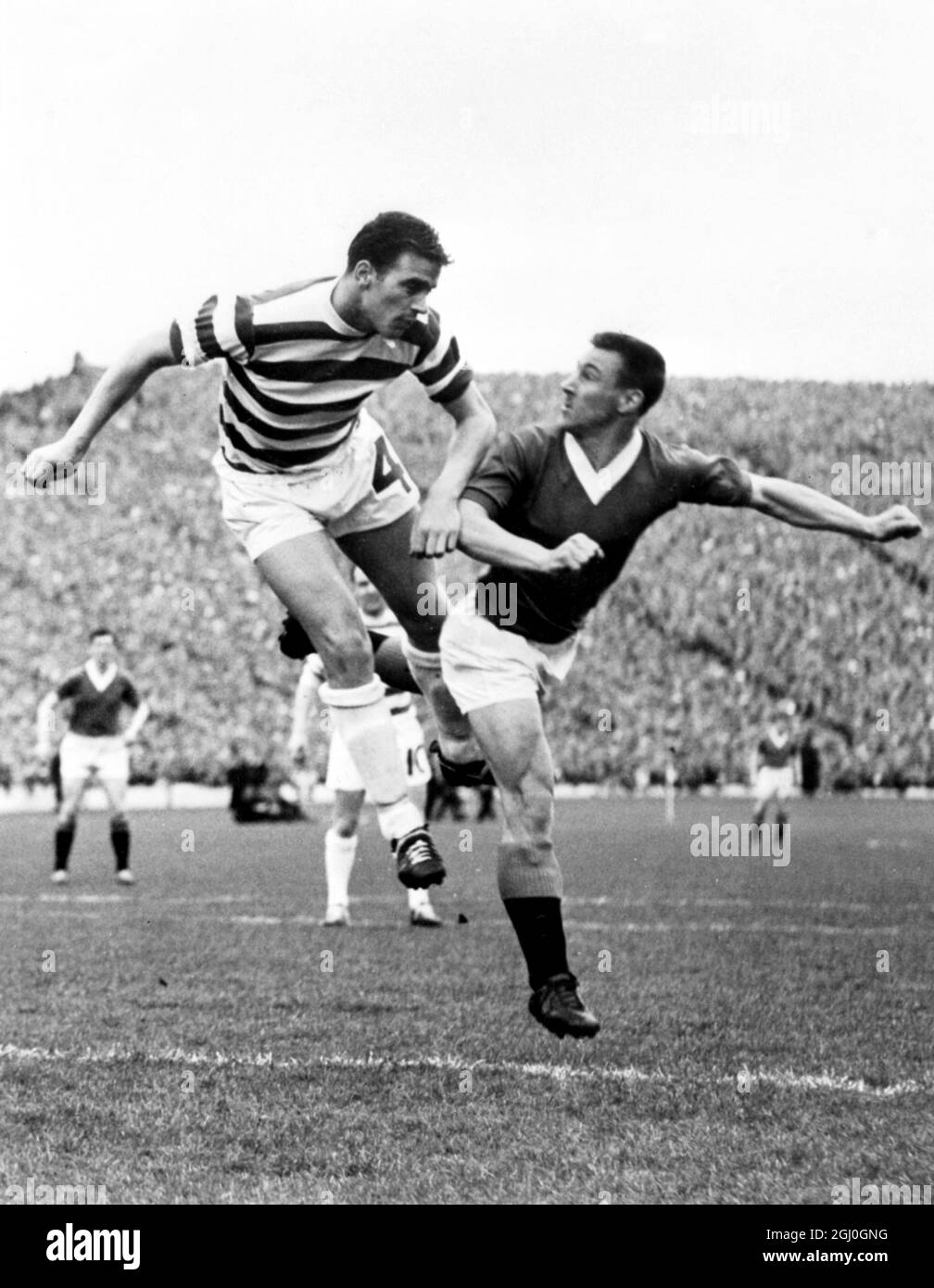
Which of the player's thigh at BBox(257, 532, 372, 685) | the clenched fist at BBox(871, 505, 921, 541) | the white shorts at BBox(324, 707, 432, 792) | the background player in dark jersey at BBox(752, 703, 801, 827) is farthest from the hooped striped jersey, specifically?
the background player in dark jersey at BBox(752, 703, 801, 827)

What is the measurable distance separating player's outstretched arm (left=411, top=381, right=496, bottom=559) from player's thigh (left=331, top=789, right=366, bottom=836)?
4819 millimetres

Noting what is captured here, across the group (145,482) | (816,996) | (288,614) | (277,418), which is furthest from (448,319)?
(145,482)

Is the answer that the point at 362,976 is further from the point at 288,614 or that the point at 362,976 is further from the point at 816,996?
the point at 288,614

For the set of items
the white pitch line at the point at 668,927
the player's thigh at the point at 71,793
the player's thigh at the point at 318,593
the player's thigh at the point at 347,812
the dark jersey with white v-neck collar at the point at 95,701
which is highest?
the player's thigh at the point at 318,593

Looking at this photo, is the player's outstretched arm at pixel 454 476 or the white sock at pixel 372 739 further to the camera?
the white sock at pixel 372 739

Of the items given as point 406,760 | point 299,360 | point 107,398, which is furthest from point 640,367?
point 406,760

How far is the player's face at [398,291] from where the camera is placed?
14.9 ft

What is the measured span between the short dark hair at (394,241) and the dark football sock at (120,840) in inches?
347

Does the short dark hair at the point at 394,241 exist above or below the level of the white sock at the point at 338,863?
above

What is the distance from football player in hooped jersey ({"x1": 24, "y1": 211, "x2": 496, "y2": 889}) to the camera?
4582 millimetres

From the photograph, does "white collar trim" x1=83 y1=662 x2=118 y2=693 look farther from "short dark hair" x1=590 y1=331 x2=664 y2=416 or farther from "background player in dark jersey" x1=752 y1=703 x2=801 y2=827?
"short dark hair" x1=590 y1=331 x2=664 y2=416

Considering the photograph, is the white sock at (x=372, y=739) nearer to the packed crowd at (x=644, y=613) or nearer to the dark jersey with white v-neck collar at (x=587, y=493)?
the dark jersey with white v-neck collar at (x=587, y=493)

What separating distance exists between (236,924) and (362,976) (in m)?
2.47

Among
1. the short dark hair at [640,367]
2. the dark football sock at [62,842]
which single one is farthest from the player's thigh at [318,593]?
the dark football sock at [62,842]
